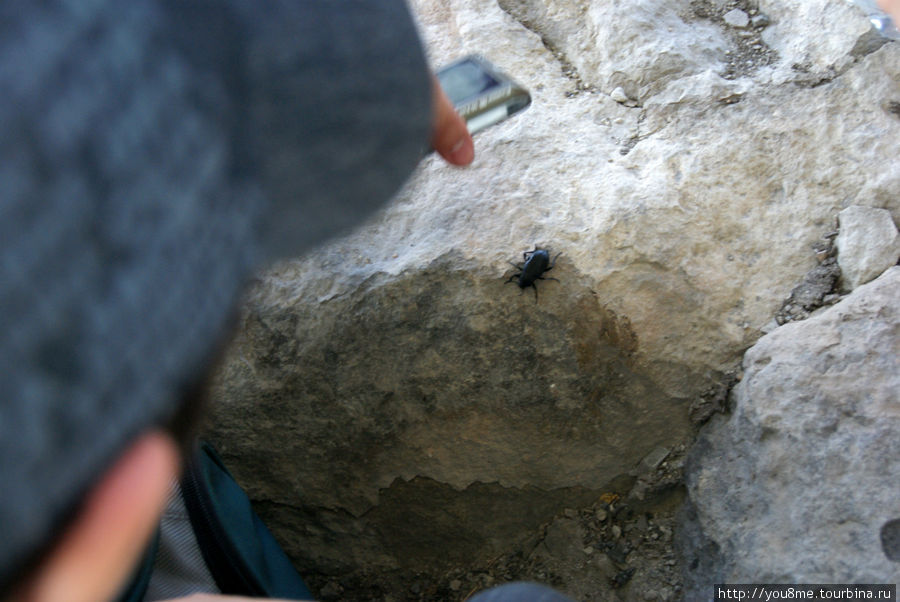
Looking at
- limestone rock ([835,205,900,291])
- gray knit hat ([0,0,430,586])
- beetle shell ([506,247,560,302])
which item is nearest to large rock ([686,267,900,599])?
limestone rock ([835,205,900,291])

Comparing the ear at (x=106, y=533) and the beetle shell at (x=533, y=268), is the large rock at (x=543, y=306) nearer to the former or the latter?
the beetle shell at (x=533, y=268)

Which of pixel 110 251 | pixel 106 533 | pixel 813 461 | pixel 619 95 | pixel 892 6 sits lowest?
pixel 813 461

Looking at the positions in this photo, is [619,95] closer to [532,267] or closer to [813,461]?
[532,267]

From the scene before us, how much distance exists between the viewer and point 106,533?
0.45m

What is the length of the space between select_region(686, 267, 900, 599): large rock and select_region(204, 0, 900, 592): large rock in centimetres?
17

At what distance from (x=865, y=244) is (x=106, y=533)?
5.10 ft

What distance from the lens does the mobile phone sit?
1.52 metres

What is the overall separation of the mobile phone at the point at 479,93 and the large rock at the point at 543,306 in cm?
28

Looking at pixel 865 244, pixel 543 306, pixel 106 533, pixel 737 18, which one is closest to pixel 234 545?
pixel 543 306

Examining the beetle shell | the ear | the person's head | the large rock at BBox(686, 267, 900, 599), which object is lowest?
the large rock at BBox(686, 267, 900, 599)

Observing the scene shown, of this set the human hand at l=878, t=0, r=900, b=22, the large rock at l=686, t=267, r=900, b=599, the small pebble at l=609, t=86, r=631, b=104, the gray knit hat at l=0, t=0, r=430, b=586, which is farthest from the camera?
the small pebble at l=609, t=86, r=631, b=104

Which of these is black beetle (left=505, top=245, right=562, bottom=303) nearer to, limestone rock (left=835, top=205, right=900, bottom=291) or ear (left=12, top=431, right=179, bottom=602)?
limestone rock (left=835, top=205, right=900, bottom=291)

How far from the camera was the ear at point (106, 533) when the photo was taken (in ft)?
1.41

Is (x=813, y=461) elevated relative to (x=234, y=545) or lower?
lower
